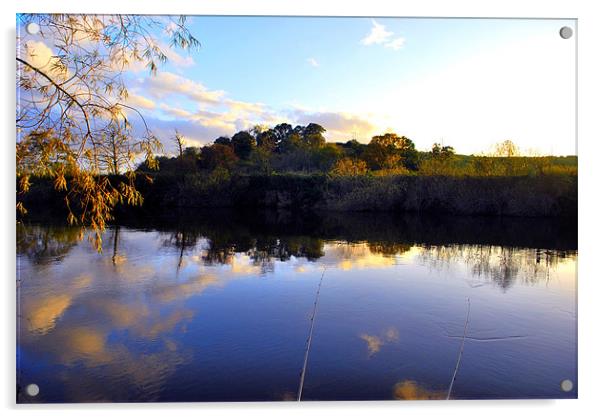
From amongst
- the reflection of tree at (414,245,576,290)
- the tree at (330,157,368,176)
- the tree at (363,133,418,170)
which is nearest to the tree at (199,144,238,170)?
the tree at (330,157,368,176)

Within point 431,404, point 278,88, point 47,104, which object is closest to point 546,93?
point 278,88

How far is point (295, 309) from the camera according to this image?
5.09 metres

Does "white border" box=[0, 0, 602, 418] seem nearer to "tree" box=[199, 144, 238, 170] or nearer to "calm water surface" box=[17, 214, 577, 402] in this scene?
"calm water surface" box=[17, 214, 577, 402]

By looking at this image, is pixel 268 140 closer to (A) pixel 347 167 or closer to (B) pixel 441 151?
(A) pixel 347 167

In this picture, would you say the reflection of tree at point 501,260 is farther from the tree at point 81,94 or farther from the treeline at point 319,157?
the tree at point 81,94

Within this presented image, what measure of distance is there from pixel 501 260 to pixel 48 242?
6.85 m

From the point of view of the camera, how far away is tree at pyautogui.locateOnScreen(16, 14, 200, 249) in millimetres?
3717

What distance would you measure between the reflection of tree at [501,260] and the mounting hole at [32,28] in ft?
17.8

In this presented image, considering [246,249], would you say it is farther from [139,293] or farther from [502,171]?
[502,171]

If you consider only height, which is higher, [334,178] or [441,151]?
[441,151]

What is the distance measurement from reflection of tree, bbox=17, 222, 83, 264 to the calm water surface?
0.10 feet

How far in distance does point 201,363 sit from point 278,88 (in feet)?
9.11

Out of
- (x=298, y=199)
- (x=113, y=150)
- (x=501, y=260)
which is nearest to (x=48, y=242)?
(x=298, y=199)

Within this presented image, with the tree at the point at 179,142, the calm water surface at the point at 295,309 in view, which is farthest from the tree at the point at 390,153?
the tree at the point at 179,142
